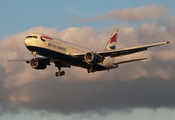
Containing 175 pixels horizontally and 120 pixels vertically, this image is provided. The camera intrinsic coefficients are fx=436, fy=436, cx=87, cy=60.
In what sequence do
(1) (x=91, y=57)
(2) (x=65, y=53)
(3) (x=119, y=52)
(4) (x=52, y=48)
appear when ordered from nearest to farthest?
1. (4) (x=52, y=48)
2. (2) (x=65, y=53)
3. (1) (x=91, y=57)
4. (3) (x=119, y=52)

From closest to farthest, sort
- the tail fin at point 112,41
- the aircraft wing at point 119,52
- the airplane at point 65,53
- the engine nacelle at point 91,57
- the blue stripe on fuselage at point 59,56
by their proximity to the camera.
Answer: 1. the blue stripe on fuselage at point 59,56
2. the airplane at point 65,53
3. the aircraft wing at point 119,52
4. the engine nacelle at point 91,57
5. the tail fin at point 112,41

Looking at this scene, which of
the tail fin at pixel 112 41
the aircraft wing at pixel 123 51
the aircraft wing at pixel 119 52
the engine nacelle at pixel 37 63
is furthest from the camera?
the tail fin at pixel 112 41

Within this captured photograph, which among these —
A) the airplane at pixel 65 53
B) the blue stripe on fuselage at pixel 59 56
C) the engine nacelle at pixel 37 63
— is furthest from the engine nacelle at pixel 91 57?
the engine nacelle at pixel 37 63

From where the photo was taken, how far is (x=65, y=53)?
259 feet

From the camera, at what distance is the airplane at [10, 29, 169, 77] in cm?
7644

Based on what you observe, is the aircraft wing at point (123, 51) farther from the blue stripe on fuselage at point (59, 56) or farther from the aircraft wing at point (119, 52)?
the blue stripe on fuselage at point (59, 56)

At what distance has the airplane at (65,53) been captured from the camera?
76.4 meters

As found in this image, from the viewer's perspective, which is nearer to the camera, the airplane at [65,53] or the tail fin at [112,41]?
the airplane at [65,53]

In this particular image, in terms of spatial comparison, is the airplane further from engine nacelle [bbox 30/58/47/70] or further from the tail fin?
the tail fin

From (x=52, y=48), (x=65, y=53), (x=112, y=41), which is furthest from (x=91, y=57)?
(x=112, y=41)

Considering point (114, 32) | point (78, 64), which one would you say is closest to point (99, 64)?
point (78, 64)

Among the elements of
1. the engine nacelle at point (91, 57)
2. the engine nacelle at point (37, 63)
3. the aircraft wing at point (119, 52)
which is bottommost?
the engine nacelle at point (91, 57)

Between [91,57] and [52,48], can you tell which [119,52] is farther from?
[52,48]

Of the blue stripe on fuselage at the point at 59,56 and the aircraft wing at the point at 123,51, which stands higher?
the aircraft wing at the point at 123,51
